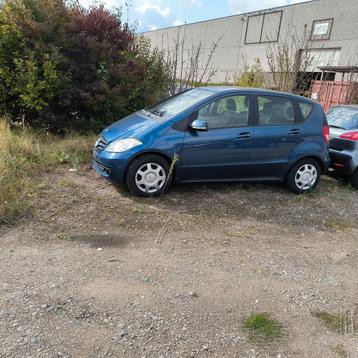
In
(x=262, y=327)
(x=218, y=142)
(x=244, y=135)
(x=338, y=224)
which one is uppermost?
(x=244, y=135)

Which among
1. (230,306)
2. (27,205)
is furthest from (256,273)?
(27,205)

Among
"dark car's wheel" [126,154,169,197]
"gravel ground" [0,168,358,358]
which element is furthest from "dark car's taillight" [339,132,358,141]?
"dark car's wheel" [126,154,169,197]

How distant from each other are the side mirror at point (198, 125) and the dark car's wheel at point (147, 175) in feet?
2.11

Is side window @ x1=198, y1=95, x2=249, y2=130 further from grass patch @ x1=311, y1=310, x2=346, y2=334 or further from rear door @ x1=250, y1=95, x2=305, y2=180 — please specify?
grass patch @ x1=311, y1=310, x2=346, y2=334

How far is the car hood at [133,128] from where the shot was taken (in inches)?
218

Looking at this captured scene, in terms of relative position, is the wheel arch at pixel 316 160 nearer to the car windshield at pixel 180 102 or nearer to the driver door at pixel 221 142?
the driver door at pixel 221 142

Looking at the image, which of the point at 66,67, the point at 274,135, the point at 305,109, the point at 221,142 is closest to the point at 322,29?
the point at 66,67

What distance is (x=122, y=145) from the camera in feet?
17.9

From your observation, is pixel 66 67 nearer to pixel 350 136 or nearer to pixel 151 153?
pixel 151 153

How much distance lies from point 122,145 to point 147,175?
0.55 metres

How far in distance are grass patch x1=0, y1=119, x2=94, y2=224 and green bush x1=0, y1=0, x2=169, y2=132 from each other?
677mm

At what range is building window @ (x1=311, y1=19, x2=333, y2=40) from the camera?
27.4 metres

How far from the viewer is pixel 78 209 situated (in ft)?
16.3

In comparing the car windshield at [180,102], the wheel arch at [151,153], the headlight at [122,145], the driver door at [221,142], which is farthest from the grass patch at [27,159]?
the driver door at [221,142]
